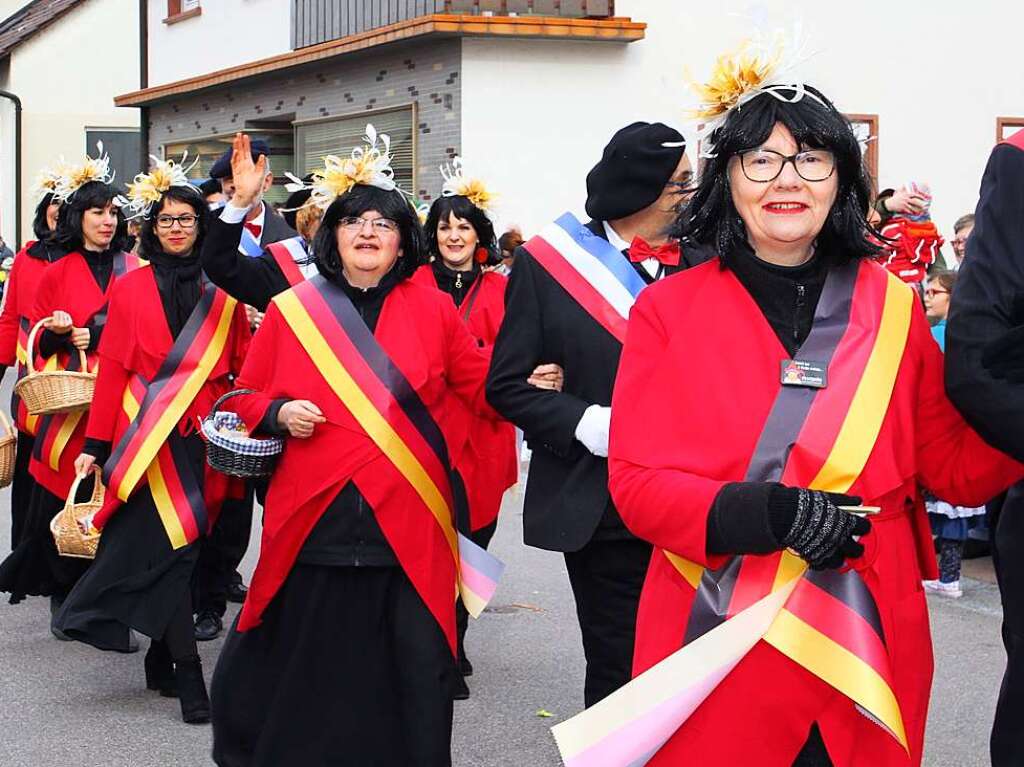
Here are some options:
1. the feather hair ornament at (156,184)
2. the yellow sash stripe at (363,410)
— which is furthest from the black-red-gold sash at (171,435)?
the yellow sash stripe at (363,410)

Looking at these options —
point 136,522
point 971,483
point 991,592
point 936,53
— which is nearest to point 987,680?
point 991,592

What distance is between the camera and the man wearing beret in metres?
4.44

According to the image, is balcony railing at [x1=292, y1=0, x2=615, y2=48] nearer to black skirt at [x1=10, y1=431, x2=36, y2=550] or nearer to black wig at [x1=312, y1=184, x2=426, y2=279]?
black skirt at [x1=10, y1=431, x2=36, y2=550]

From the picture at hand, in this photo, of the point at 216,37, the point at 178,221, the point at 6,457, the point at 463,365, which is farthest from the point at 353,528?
the point at 216,37

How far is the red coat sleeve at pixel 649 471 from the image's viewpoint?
295 cm

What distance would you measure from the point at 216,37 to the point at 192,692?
1603 cm

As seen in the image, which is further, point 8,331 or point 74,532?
point 8,331

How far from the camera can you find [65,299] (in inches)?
303

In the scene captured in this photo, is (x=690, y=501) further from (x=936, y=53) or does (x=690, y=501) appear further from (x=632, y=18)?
(x=936, y=53)

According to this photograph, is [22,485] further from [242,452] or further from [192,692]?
[242,452]

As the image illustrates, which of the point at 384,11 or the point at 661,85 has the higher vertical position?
the point at 384,11

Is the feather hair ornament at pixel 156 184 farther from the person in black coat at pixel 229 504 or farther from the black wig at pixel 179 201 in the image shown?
the person in black coat at pixel 229 504

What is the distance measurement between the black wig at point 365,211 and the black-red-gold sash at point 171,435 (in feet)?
4.93

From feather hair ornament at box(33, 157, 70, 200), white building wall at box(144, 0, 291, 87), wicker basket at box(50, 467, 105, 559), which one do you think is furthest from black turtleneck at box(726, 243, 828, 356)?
white building wall at box(144, 0, 291, 87)
